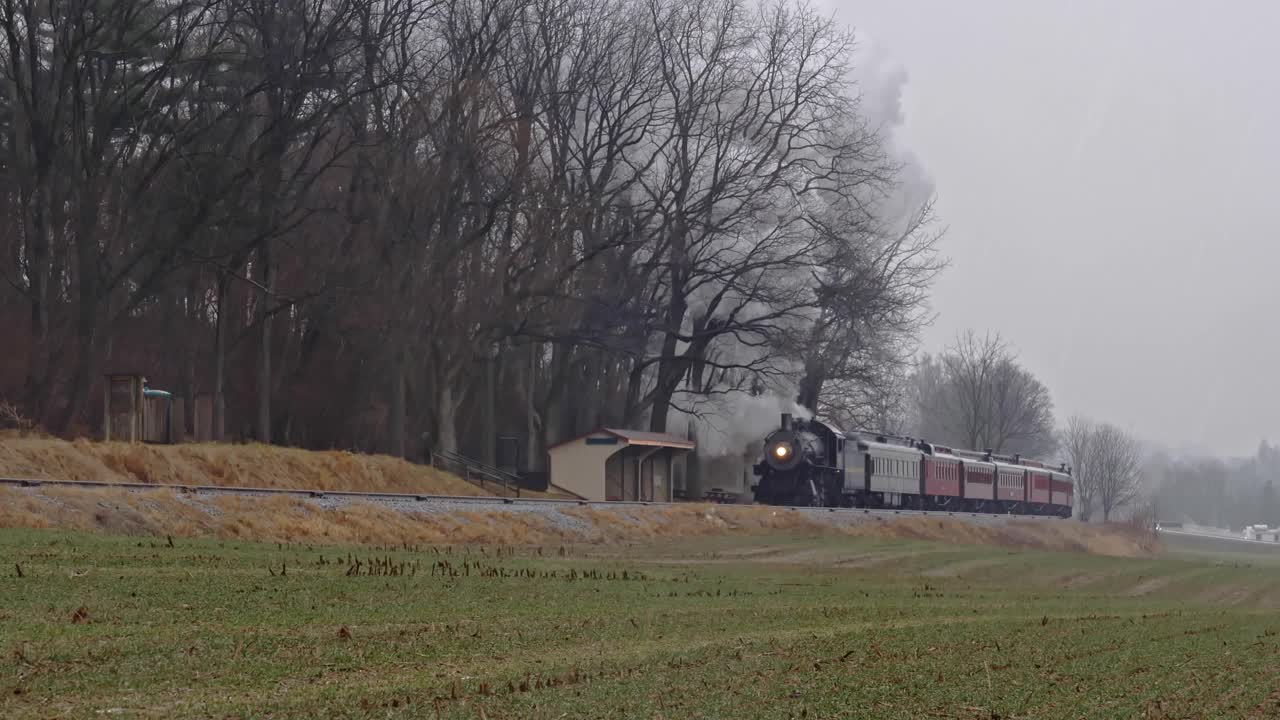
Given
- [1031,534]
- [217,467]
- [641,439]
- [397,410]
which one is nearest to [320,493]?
[217,467]

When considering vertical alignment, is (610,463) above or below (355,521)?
above

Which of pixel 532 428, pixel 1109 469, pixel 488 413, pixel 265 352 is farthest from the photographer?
pixel 1109 469

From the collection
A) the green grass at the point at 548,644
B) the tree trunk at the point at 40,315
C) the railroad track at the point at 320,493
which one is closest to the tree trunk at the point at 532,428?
the railroad track at the point at 320,493

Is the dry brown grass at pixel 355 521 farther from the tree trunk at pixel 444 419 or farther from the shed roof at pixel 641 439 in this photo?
the tree trunk at pixel 444 419

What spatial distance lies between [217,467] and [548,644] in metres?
24.6

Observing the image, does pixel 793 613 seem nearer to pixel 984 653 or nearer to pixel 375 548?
pixel 984 653

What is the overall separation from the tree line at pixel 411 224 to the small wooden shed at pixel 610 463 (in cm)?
431

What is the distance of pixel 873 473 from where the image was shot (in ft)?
199

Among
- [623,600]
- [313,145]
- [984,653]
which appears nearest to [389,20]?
[313,145]

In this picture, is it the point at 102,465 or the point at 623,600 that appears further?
the point at 102,465

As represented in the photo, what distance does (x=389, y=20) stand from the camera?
49.3m

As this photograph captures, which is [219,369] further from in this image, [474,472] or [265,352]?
[474,472]

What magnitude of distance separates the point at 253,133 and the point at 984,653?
39.7 meters

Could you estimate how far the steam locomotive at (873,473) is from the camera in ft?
189
